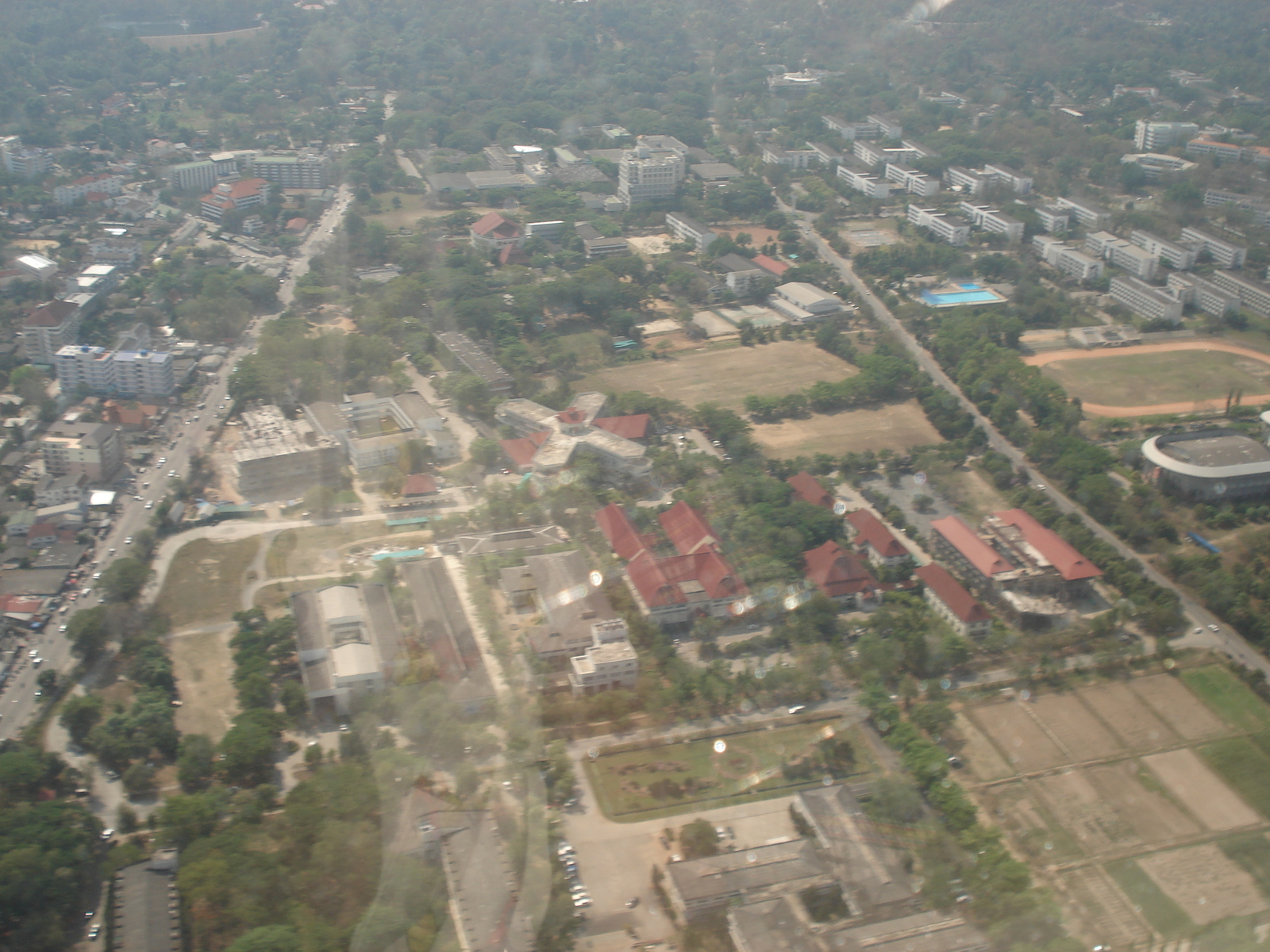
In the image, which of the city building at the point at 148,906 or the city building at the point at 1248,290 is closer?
the city building at the point at 148,906

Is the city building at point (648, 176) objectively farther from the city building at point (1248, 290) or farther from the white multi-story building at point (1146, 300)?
the city building at point (1248, 290)

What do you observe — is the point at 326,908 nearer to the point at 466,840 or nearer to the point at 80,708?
the point at 466,840

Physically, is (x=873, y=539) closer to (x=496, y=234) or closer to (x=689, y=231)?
(x=496, y=234)

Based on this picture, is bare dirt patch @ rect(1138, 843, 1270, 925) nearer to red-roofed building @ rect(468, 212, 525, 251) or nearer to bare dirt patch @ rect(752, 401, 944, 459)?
bare dirt patch @ rect(752, 401, 944, 459)

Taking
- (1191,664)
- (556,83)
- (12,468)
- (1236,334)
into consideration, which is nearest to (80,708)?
(12,468)

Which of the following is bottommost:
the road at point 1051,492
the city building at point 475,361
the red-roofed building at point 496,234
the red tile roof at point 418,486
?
the road at point 1051,492

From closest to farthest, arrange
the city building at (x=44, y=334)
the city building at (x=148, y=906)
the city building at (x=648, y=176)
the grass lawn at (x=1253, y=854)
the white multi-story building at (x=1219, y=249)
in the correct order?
the city building at (x=148, y=906) → the grass lawn at (x=1253, y=854) → the city building at (x=44, y=334) → the white multi-story building at (x=1219, y=249) → the city building at (x=648, y=176)

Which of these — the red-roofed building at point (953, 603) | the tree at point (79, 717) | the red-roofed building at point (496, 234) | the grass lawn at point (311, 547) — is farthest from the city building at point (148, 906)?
the red-roofed building at point (496, 234)
